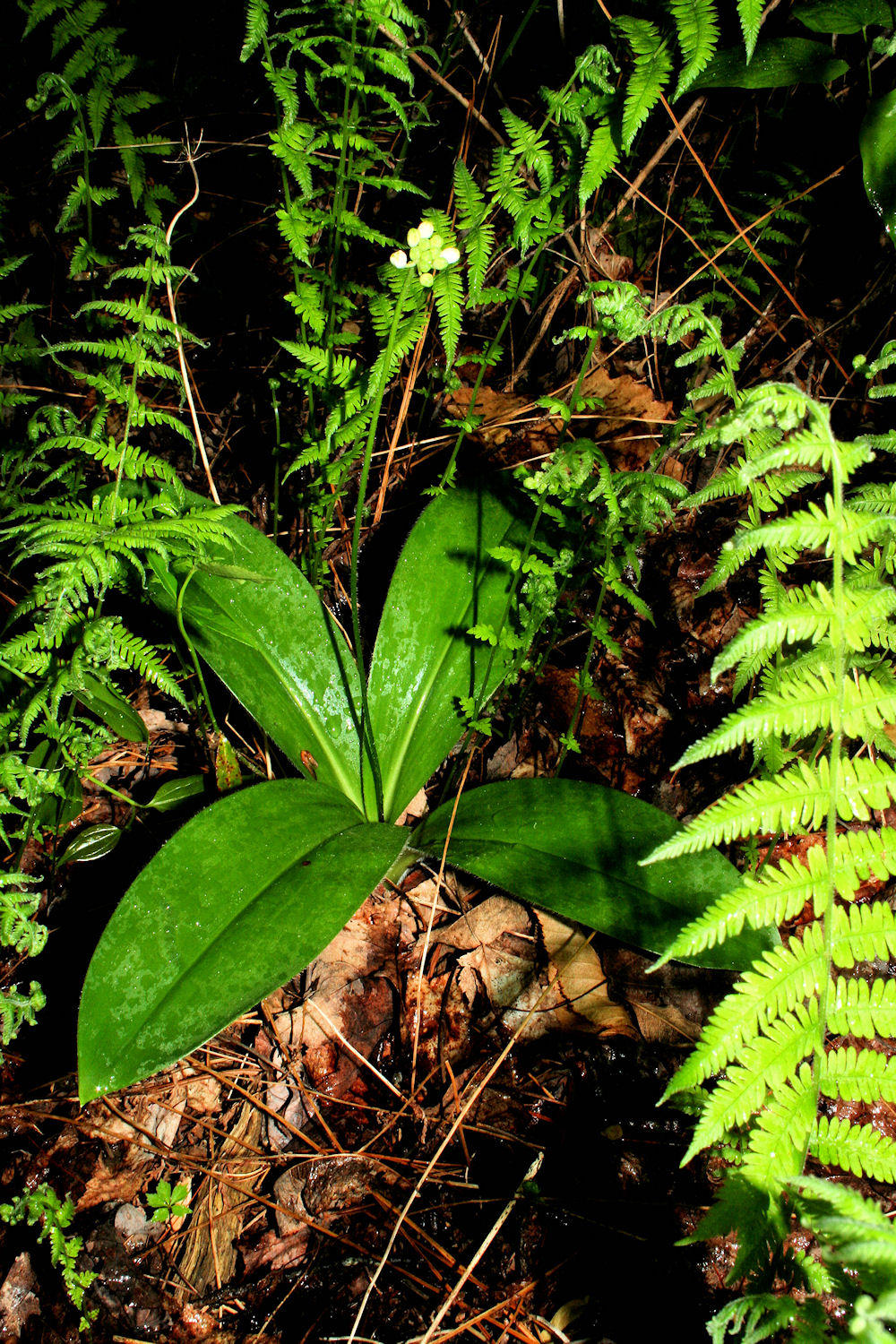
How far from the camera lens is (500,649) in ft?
6.57

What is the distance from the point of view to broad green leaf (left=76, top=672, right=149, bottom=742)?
6.01 ft

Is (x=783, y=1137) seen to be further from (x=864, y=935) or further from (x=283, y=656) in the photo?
(x=283, y=656)

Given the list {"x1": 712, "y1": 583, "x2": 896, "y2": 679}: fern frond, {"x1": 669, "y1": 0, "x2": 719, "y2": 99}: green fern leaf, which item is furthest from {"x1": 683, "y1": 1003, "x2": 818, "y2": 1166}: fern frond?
{"x1": 669, "y1": 0, "x2": 719, "y2": 99}: green fern leaf

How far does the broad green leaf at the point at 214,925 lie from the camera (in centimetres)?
124

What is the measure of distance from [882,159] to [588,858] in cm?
155

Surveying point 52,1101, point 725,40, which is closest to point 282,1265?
point 52,1101

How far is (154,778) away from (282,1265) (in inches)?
50.0

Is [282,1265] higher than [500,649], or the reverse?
[500,649]

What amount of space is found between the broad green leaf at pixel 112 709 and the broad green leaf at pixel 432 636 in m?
0.65

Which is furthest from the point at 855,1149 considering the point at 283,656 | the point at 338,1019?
the point at 283,656

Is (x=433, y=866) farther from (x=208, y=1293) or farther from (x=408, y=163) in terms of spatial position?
(x=408, y=163)

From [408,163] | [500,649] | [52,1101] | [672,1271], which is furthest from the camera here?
[408,163]

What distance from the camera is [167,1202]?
4.91 ft

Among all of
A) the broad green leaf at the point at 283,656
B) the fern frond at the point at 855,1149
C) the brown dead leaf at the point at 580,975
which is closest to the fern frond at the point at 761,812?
the fern frond at the point at 855,1149
